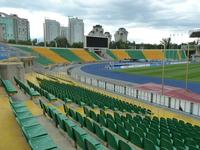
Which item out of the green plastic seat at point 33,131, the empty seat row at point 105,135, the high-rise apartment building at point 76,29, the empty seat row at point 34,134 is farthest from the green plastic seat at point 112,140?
the high-rise apartment building at point 76,29

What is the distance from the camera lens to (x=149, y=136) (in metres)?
7.25

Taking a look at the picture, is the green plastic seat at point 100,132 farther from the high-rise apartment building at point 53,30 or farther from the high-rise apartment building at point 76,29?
the high-rise apartment building at point 76,29

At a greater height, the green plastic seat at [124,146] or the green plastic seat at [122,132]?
the green plastic seat at [124,146]

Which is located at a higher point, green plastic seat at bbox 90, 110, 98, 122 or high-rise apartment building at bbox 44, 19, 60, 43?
high-rise apartment building at bbox 44, 19, 60, 43

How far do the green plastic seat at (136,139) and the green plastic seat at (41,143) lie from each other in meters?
2.73

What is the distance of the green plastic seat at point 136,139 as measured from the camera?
6.90 metres

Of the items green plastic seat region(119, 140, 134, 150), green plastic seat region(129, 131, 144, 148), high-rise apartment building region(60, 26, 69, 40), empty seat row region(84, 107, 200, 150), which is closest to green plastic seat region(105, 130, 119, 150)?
green plastic seat region(119, 140, 134, 150)

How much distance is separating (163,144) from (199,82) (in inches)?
1191

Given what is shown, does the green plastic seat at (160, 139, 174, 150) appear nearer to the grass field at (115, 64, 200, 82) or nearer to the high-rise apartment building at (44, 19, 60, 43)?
the grass field at (115, 64, 200, 82)

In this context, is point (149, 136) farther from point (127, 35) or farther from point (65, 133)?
point (127, 35)

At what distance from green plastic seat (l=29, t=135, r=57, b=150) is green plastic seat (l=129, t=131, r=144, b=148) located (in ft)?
8.95

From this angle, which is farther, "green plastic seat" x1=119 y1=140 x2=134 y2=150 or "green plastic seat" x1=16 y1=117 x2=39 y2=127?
"green plastic seat" x1=16 y1=117 x2=39 y2=127

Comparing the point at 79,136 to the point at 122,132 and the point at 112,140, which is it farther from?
the point at 122,132

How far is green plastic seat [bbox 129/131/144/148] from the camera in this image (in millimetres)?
6898
